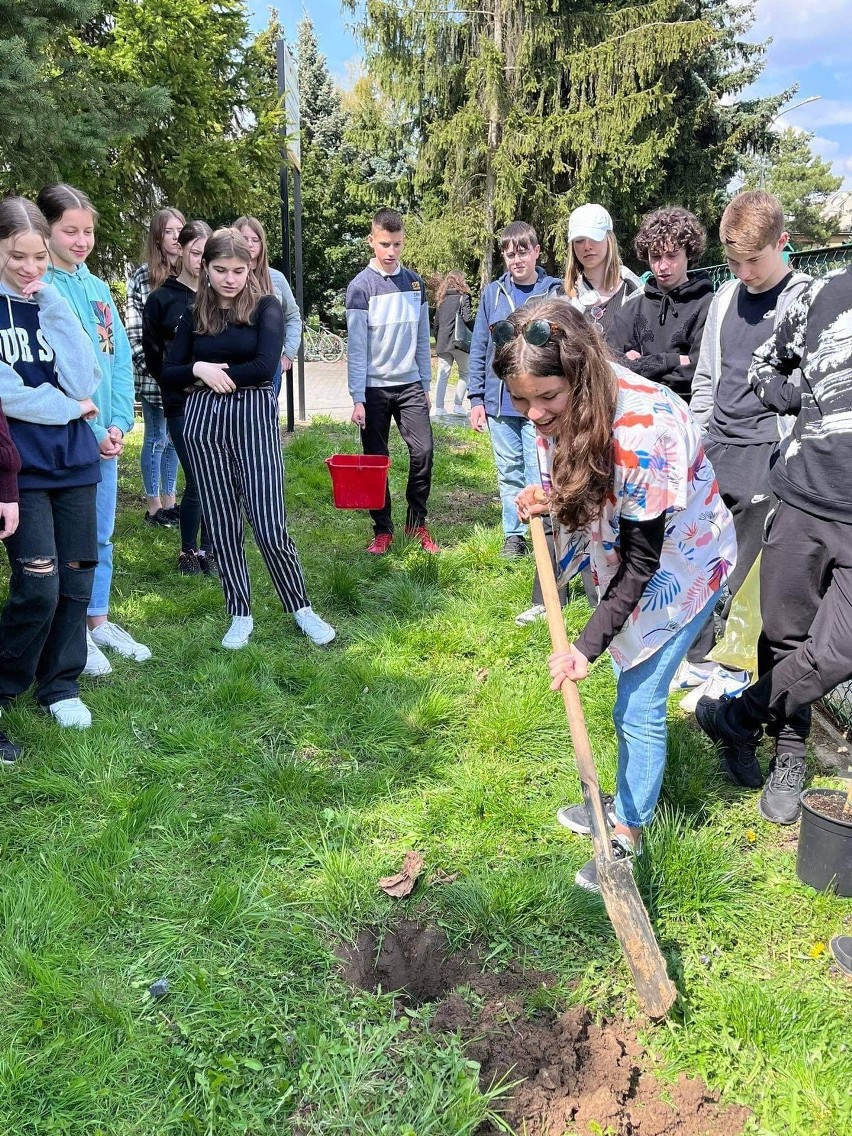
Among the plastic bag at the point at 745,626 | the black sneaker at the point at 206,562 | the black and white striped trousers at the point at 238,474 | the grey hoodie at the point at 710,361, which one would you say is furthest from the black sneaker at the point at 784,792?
the black sneaker at the point at 206,562

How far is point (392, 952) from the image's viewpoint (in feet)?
7.72

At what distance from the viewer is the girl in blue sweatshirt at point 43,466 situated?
310cm

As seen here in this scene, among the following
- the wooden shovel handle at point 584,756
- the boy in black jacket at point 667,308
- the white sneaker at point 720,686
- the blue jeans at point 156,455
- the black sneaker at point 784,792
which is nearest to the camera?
the wooden shovel handle at point 584,756

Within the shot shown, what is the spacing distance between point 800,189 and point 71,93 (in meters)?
38.9

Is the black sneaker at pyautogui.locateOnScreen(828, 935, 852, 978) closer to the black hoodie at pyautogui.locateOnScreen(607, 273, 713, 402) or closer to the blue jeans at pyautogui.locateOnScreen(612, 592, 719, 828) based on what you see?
the blue jeans at pyautogui.locateOnScreen(612, 592, 719, 828)

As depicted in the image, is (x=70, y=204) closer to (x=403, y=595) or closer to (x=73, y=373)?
(x=73, y=373)

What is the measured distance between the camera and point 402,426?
18.0ft

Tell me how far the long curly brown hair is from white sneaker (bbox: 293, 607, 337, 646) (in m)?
2.39

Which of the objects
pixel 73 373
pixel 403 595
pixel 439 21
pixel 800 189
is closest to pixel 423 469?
pixel 403 595

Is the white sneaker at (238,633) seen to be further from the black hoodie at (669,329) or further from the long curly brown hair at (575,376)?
the long curly brown hair at (575,376)

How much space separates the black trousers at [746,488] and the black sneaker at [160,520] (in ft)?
12.9

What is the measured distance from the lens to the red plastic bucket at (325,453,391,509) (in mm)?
5117

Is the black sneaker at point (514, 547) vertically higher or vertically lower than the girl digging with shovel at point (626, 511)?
lower

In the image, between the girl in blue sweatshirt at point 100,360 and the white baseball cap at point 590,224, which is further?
the white baseball cap at point 590,224
